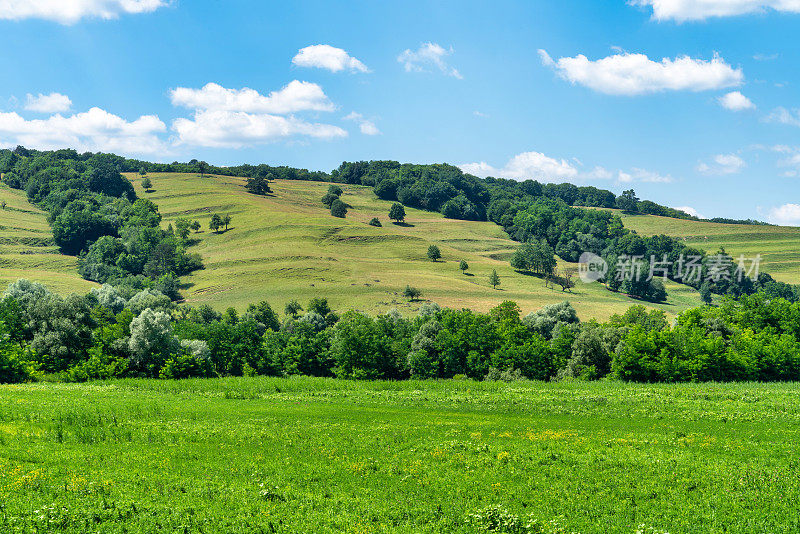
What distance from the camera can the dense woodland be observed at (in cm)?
6556

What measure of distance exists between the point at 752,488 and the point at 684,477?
260 centimetres

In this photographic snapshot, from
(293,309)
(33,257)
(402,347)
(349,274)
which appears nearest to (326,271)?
(349,274)

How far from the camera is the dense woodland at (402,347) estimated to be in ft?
215

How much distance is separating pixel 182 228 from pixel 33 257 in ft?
142

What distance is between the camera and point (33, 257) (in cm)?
16088

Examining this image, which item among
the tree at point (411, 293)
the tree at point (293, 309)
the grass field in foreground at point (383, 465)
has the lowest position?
the tree at point (293, 309)

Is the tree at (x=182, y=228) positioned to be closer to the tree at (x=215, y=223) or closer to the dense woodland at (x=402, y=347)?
the tree at (x=215, y=223)

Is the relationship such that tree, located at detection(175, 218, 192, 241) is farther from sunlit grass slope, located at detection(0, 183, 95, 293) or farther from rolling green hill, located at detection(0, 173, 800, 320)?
sunlit grass slope, located at detection(0, 183, 95, 293)

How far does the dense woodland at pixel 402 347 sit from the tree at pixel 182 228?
316ft

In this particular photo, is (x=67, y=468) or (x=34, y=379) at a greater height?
(x=67, y=468)

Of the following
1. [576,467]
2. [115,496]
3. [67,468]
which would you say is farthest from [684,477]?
[67,468]

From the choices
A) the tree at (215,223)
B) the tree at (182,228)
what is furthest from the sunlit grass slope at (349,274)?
the tree at (182,228)

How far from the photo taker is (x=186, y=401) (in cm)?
4566

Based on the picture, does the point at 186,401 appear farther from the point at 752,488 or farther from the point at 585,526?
the point at 752,488
